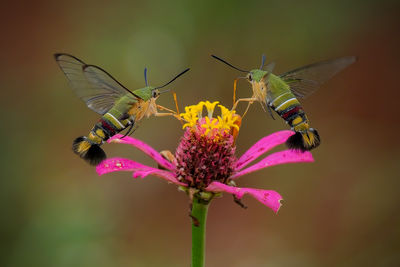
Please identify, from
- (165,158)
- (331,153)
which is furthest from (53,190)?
(331,153)

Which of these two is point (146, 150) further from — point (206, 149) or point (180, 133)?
point (180, 133)

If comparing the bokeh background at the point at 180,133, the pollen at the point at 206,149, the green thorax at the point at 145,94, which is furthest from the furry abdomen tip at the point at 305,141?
the bokeh background at the point at 180,133

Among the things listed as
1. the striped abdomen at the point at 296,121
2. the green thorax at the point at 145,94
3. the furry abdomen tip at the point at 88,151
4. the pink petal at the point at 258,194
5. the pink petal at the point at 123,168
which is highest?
the green thorax at the point at 145,94

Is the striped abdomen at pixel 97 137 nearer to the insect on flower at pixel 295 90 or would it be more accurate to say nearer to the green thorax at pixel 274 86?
the insect on flower at pixel 295 90

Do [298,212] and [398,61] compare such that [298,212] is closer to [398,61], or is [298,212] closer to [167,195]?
[167,195]

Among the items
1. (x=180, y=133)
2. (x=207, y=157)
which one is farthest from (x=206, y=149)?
(x=180, y=133)
